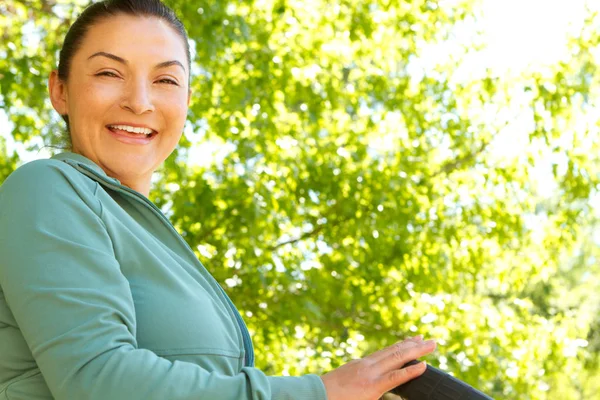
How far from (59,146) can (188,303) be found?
2.36ft

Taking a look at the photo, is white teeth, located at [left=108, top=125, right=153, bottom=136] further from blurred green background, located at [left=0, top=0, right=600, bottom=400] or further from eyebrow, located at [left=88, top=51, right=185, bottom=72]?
blurred green background, located at [left=0, top=0, right=600, bottom=400]

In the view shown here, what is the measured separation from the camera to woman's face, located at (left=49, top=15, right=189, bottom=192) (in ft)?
4.68

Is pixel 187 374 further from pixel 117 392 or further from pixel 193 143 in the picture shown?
pixel 193 143

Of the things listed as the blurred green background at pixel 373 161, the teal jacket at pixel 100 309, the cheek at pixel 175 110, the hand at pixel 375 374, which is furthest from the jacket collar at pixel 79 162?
the blurred green background at pixel 373 161

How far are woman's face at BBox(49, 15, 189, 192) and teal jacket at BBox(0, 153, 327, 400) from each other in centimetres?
21

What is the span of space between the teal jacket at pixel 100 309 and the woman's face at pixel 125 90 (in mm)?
208

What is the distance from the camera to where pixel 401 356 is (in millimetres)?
1176

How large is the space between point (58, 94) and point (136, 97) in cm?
26

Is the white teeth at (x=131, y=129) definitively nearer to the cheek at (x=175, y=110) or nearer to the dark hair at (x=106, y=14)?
the cheek at (x=175, y=110)

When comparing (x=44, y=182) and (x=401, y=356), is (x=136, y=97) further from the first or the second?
(x=401, y=356)

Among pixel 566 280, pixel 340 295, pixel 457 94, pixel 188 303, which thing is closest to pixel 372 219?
pixel 340 295

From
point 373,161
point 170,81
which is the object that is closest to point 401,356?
point 170,81

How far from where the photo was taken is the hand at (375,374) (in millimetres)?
1111

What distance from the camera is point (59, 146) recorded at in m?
1.73
